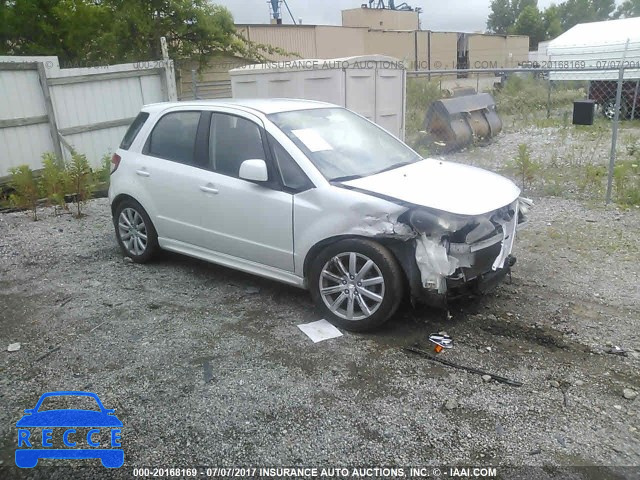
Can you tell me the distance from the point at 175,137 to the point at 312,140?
151 centimetres

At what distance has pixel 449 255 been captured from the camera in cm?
372

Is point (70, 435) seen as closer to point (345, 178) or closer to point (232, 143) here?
point (345, 178)

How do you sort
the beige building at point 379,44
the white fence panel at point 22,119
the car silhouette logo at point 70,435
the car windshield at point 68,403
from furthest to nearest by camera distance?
1. the beige building at point 379,44
2. the white fence panel at point 22,119
3. the car windshield at point 68,403
4. the car silhouette logo at point 70,435

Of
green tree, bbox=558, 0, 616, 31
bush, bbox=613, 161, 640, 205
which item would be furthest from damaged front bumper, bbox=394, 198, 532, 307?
green tree, bbox=558, 0, 616, 31

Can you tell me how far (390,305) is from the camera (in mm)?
3855

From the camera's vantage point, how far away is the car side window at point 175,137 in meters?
4.97

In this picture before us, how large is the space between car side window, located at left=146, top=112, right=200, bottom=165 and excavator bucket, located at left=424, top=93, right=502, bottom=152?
7.47 m

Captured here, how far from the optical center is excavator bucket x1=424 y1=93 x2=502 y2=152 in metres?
11.6

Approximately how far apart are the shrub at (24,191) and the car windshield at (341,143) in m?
4.97

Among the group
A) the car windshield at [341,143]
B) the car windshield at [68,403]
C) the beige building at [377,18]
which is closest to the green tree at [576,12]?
the beige building at [377,18]

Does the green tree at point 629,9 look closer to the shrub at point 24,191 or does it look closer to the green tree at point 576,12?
the green tree at point 576,12

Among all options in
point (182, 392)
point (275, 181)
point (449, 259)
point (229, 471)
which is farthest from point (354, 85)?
point (229, 471)

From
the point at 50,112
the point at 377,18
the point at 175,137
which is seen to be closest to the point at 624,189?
the point at 175,137

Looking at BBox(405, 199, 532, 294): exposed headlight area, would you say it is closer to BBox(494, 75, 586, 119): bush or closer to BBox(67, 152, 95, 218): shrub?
BBox(67, 152, 95, 218): shrub
